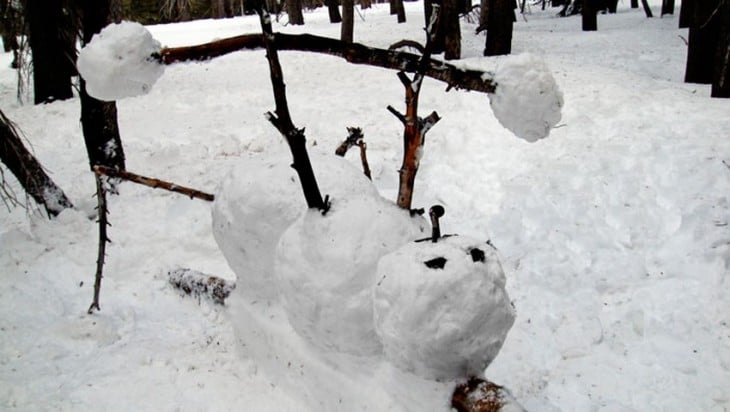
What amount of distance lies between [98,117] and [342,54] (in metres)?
4.49

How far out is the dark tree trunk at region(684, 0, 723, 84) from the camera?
7.71 m

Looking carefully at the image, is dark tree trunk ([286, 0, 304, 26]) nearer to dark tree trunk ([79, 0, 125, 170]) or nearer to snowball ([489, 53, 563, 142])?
dark tree trunk ([79, 0, 125, 170])

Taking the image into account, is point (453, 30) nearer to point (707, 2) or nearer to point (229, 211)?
point (707, 2)

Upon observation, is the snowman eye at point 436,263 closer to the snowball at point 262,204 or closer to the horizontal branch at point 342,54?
the horizontal branch at point 342,54

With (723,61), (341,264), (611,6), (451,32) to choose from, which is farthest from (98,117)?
(611,6)

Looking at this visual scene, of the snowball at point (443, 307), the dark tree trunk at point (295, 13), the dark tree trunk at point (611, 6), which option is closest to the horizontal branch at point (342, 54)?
the snowball at point (443, 307)

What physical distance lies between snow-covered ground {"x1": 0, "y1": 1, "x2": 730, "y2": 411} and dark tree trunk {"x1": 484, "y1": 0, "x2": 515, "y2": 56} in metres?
2.56

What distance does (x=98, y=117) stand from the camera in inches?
217

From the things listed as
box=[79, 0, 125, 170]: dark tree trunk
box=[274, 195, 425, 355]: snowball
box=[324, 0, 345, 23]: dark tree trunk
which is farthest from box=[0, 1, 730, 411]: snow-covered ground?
box=[324, 0, 345, 23]: dark tree trunk

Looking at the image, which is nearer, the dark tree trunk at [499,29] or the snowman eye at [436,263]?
the snowman eye at [436,263]

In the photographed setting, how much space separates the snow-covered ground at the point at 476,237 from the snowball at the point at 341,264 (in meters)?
0.24

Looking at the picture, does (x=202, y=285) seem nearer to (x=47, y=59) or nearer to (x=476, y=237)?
(x=476, y=237)

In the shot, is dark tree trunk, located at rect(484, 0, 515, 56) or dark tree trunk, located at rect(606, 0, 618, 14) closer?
dark tree trunk, located at rect(484, 0, 515, 56)

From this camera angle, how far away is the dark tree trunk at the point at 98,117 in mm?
5207
